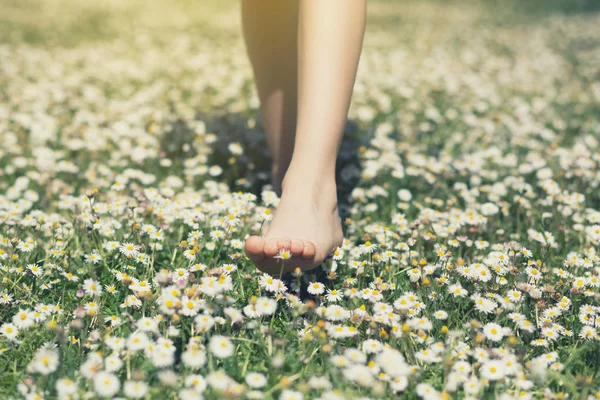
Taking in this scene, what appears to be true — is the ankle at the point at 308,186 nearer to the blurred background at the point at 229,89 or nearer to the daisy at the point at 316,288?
the daisy at the point at 316,288

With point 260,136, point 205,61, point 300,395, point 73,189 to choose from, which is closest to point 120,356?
point 300,395

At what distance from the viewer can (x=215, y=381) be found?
1.30 meters

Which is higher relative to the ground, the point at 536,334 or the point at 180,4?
the point at 536,334

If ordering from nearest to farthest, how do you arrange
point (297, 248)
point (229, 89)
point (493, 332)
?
point (493, 332) < point (297, 248) < point (229, 89)

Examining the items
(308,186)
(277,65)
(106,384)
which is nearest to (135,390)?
(106,384)

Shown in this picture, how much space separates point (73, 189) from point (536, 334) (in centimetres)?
196

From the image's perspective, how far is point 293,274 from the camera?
182 cm

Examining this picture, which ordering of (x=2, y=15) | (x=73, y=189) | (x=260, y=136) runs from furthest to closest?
(x=2, y=15) → (x=260, y=136) → (x=73, y=189)

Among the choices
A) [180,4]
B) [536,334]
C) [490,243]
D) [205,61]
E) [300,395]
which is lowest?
[180,4]

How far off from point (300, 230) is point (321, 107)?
42 centimetres

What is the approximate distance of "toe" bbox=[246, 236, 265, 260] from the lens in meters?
1.70

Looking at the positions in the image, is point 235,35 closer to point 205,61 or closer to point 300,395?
point 205,61

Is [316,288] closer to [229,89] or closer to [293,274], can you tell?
[293,274]

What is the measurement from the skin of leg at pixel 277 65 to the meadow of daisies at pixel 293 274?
9.4 inches
